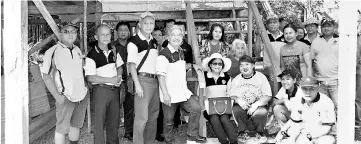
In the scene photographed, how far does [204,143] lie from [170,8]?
10.3ft

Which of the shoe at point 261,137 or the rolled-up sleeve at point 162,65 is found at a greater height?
the rolled-up sleeve at point 162,65

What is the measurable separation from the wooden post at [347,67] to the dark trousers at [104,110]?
7.93ft

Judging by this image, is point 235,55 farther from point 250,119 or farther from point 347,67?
point 347,67

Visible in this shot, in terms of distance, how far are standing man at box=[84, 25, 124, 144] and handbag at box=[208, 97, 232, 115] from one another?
3.25 ft

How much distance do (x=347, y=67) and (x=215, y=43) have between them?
8.41ft

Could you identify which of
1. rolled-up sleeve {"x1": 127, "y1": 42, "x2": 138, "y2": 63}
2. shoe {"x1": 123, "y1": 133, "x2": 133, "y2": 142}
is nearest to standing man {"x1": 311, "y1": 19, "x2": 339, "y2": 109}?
rolled-up sleeve {"x1": 127, "y1": 42, "x2": 138, "y2": 63}

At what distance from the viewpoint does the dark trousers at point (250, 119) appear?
4.84 m

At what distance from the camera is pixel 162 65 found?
466cm

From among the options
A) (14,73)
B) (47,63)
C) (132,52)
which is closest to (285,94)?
(132,52)

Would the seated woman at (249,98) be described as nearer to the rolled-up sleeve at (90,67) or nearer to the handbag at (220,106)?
the handbag at (220,106)

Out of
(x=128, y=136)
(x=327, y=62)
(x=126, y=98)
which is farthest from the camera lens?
(x=126, y=98)

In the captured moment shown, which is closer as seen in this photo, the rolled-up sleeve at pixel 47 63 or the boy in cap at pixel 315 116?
the boy in cap at pixel 315 116

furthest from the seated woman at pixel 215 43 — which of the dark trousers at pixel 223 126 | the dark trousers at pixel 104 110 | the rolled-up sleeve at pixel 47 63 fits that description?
the rolled-up sleeve at pixel 47 63

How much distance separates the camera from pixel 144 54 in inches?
186
